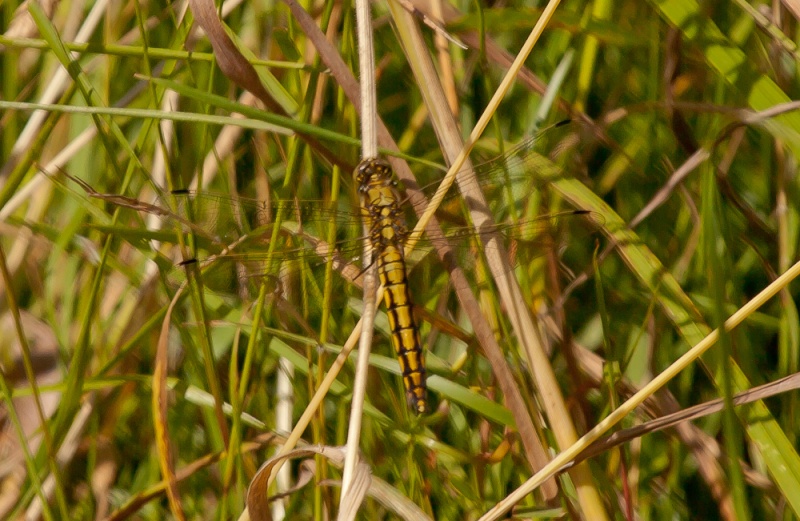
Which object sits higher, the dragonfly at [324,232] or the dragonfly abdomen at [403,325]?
the dragonfly at [324,232]

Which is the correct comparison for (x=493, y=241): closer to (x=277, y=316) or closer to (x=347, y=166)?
(x=347, y=166)

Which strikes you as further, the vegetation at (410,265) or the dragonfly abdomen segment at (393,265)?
the dragonfly abdomen segment at (393,265)

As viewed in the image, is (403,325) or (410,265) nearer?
(403,325)

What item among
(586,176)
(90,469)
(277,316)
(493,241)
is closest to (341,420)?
(277,316)

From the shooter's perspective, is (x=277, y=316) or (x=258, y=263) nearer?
(x=258, y=263)

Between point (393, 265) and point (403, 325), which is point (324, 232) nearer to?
point (393, 265)

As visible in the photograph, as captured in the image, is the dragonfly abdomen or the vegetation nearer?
the vegetation

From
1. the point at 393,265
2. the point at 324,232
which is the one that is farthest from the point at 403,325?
the point at 324,232
